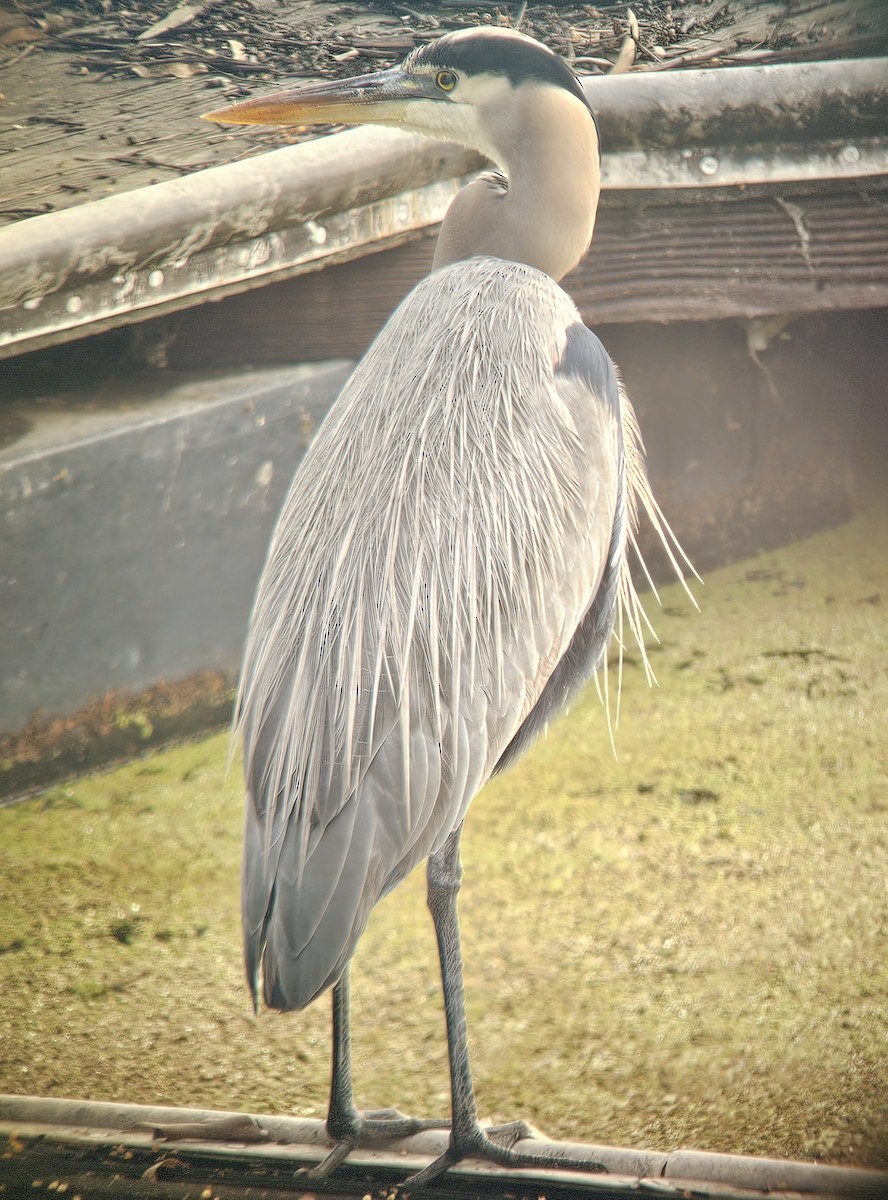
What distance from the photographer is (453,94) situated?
133 cm

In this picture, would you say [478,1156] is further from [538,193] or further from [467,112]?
[467,112]

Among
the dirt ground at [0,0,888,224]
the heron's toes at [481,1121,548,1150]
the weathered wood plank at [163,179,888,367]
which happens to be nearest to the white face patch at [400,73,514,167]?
the weathered wood plank at [163,179,888,367]

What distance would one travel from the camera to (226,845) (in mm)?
1613

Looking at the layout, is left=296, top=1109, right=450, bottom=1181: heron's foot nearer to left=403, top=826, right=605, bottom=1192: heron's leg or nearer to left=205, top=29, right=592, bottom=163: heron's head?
left=403, top=826, right=605, bottom=1192: heron's leg

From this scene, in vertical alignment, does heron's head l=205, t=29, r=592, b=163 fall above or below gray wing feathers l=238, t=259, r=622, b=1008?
above

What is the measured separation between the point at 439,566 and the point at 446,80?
2.16 ft

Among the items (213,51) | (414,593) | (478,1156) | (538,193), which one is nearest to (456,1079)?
(478,1156)

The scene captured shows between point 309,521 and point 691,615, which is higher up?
point 309,521

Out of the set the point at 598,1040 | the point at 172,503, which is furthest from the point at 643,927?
the point at 172,503

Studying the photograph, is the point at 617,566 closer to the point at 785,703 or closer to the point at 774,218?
the point at 785,703

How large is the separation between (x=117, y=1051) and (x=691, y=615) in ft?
4.30

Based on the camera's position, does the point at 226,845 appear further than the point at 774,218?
No

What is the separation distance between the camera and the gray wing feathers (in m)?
0.98

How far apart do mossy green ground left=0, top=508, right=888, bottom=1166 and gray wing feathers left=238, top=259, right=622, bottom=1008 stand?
38 cm
